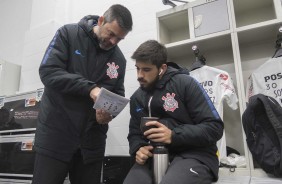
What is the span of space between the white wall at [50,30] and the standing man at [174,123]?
1020mm

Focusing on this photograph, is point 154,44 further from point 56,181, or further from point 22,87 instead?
point 22,87

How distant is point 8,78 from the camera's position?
279cm

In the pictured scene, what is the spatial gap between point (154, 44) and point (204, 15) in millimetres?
711

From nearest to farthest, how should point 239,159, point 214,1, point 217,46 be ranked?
point 239,159 → point 214,1 → point 217,46

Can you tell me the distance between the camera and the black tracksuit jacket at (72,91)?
1.11 metres

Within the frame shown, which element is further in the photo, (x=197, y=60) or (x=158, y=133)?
(x=197, y=60)

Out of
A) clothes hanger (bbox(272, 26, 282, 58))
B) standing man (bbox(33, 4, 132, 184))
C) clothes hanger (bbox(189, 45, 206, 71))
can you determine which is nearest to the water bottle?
standing man (bbox(33, 4, 132, 184))

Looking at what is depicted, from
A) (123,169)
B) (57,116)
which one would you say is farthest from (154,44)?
(123,169)

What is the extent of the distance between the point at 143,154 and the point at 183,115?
275 mm

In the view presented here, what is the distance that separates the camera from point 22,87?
284 centimetres

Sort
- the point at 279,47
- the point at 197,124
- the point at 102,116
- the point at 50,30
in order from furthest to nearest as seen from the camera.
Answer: the point at 50,30 < the point at 279,47 < the point at 102,116 < the point at 197,124

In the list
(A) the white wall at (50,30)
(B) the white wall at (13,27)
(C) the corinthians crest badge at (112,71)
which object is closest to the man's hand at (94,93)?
(C) the corinthians crest badge at (112,71)

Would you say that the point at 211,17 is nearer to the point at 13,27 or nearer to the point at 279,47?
the point at 279,47

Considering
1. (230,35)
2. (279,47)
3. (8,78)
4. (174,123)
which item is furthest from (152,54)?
(8,78)
